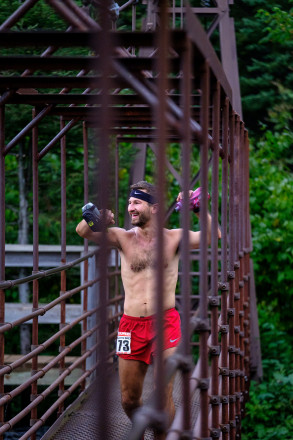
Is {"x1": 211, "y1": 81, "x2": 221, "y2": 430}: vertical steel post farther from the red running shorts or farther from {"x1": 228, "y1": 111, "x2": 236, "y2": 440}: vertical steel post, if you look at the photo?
{"x1": 228, "y1": 111, "x2": 236, "y2": 440}: vertical steel post

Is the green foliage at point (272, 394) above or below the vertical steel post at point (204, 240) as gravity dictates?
below

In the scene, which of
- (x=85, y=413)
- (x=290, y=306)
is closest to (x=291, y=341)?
(x=290, y=306)

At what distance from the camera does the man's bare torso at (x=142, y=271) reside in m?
5.15

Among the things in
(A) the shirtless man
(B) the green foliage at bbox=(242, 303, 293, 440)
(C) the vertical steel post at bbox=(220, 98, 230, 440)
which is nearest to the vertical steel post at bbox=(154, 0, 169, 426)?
(C) the vertical steel post at bbox=(220, 98, 230, 440)

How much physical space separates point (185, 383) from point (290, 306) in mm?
8658

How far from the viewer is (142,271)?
5.21 meters

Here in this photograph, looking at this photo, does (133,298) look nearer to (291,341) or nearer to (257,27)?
(291,341)

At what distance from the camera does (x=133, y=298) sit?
5188 mm

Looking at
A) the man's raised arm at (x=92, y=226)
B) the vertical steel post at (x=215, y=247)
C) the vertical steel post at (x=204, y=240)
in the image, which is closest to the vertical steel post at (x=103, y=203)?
the vertical steel post at (x=204, y=240)

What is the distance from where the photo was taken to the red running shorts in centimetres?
499

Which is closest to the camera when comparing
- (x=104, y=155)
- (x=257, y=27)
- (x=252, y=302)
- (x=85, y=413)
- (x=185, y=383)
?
(x=104, y=155)

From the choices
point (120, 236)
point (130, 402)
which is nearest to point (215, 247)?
point (120, 236)

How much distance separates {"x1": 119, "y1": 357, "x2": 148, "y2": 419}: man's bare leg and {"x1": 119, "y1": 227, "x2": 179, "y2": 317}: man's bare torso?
1.17 feet

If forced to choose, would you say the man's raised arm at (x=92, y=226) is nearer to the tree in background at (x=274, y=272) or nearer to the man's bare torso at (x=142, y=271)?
the man's bare torso at (x=142, y=271)
